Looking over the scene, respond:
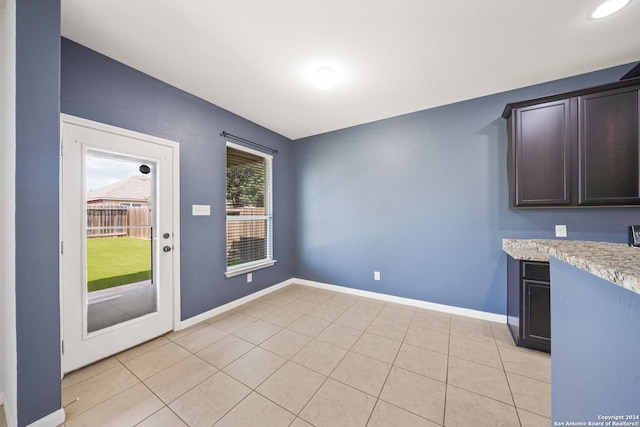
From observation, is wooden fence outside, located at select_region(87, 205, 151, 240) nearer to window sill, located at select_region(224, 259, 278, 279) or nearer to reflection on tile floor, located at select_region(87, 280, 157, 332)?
reflection on tile floor, located at select_region(87, 280, 157, 332)

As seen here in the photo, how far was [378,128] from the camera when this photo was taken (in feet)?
11.5

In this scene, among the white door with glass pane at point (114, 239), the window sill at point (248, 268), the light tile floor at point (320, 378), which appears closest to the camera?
the light tile floor at point (320, 378)

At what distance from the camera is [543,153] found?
2.32m

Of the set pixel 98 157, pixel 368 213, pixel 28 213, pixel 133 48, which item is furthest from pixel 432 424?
pixel 133 48

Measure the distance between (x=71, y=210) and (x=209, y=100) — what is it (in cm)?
185

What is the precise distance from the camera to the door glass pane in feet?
6.70

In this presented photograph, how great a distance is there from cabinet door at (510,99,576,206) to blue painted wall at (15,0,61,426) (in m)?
3.91

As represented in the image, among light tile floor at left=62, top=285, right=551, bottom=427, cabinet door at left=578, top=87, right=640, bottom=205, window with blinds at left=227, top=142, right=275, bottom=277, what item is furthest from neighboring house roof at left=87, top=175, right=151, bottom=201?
cabinet door at left=578, top=87, right=640, bottom=205

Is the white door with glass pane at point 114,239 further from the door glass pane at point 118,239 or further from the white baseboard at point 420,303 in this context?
the white baseboard at point 420,303

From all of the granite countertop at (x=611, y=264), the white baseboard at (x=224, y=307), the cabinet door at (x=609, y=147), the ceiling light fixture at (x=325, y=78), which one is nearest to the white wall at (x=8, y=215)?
the white baseboard at (x=224, y=307)

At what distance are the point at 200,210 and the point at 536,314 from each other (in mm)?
3722

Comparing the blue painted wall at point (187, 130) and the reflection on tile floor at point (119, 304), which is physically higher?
the blue painted wall at point (187, 130)

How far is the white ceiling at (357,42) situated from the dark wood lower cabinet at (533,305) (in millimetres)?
1926

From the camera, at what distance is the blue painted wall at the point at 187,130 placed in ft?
6.53
